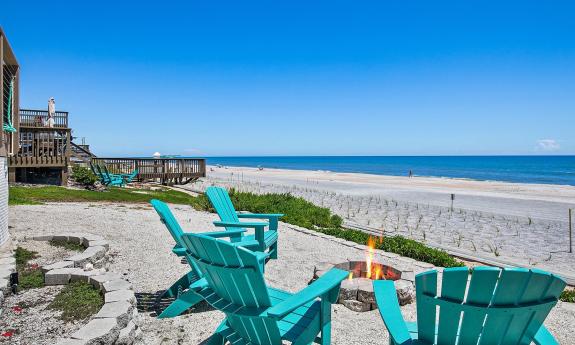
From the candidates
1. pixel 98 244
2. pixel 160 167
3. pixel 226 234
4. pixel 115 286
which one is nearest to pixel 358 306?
pixel 226 234

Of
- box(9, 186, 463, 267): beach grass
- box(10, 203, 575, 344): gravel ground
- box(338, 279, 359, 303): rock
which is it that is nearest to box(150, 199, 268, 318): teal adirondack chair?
box(10, 203, 575, 344): gravel ground

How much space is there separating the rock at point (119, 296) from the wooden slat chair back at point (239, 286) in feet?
3.49

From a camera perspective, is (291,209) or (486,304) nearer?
(486,304)

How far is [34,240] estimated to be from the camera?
570cm

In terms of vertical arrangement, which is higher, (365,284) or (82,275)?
(82,275)

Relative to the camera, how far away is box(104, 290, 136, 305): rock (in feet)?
10.5

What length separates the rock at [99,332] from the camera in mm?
2573

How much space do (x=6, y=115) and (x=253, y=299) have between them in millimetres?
5985

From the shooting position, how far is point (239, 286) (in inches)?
92.0

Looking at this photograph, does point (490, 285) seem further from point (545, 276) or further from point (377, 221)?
point (377, 221)

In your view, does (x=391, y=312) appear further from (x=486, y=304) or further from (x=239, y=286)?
(x=239, y=286)

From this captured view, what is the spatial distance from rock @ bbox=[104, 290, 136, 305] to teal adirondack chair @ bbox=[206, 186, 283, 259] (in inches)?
63.2

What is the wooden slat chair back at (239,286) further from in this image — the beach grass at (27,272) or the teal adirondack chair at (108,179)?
the teal adirondack chair at (108,179)

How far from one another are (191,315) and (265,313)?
163cm
